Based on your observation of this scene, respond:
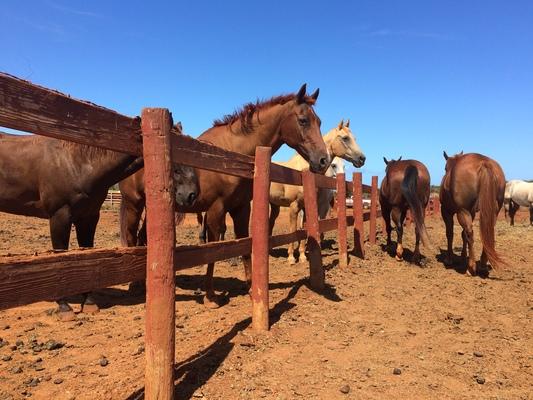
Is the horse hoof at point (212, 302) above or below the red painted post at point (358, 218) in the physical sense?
below

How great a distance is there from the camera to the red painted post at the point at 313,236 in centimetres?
529

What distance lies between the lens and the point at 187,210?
5.38 meters

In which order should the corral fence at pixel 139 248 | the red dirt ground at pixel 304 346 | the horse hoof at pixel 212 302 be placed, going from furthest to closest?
the horse hoof at pixel 212 302 < the red dirt ground at pixel 304 346 < the corral fence at pixel 139 248

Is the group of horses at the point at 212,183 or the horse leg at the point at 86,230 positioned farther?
the horse leg at the point at 86,230

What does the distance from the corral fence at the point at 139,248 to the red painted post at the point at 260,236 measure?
1 cm

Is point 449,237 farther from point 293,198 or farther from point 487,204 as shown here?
point 293,198

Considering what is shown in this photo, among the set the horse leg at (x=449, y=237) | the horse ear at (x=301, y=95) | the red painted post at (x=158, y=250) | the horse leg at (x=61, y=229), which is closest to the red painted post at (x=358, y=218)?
the horse leg at (x=449, y=237)

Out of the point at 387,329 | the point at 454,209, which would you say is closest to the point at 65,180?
→ the point at 387,329

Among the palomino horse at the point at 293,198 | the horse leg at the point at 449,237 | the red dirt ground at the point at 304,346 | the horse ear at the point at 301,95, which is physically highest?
the horse ear at the point at 301,95

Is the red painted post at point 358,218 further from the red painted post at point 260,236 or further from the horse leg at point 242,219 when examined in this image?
the red painted post at point 260,236

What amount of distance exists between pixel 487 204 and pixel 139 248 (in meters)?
6.24

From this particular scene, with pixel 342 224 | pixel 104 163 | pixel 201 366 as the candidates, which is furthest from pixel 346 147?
pixel 201 366

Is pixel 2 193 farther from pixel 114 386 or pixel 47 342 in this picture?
pixel 114 386

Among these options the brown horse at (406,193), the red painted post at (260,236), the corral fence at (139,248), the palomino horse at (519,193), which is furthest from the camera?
the palomino horse at (519,193)
